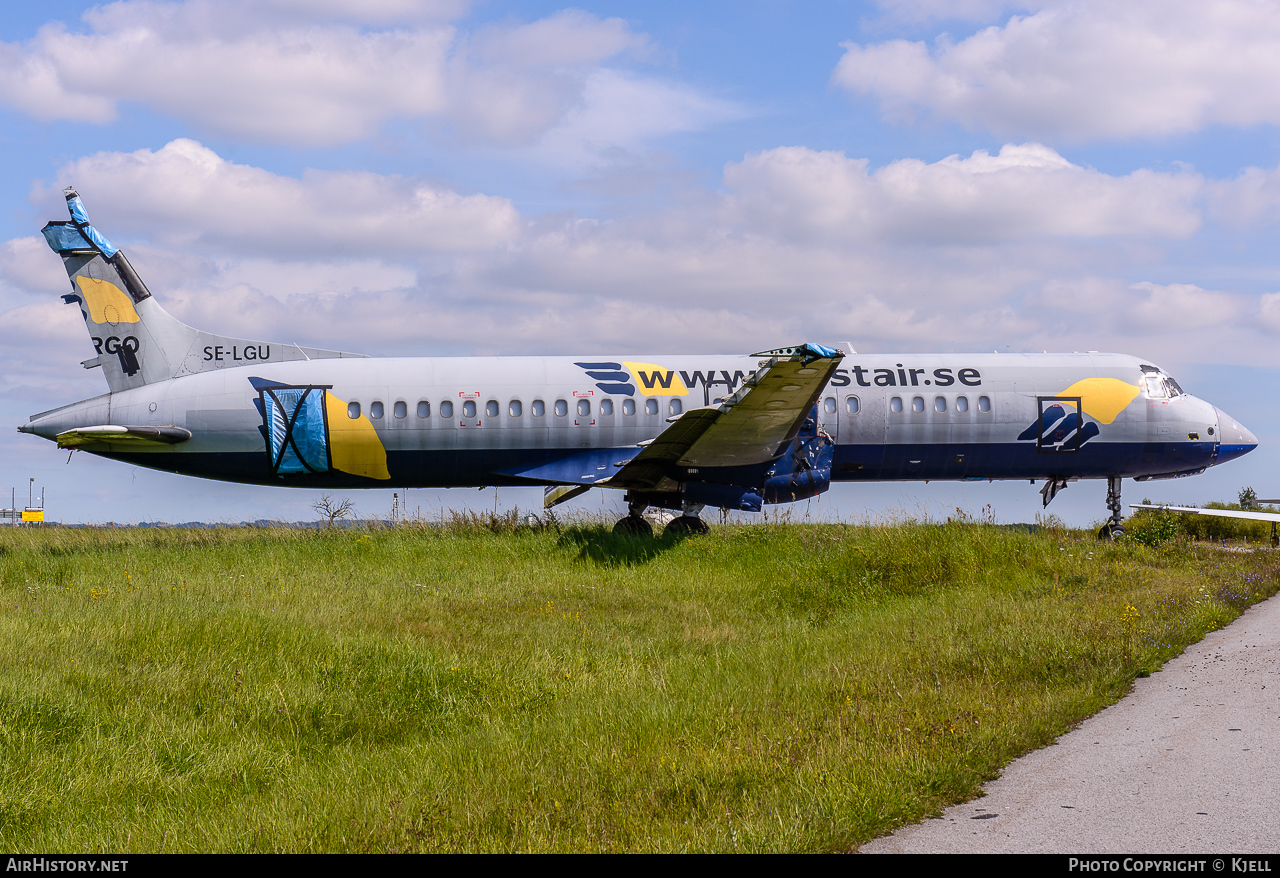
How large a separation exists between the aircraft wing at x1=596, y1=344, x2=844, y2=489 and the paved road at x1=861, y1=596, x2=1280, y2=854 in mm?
8952

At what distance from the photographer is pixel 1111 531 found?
23.6 metres

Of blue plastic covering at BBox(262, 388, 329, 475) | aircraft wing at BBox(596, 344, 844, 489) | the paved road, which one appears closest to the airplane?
blue plastic covering at BBox(262, 388, 329, 475)

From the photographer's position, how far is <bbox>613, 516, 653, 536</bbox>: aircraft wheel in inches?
913

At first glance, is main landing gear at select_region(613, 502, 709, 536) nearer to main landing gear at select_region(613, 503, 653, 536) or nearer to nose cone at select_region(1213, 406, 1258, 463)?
main landing gear at select_region(613, 503, 653, 536)

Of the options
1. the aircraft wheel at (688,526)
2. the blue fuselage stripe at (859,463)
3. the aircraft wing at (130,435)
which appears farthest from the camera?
the blue fuselage stripe at (859,463)

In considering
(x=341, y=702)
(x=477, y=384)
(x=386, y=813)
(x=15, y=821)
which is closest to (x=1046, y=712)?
(x=386, y=813)

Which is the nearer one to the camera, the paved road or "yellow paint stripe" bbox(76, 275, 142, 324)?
the paved road

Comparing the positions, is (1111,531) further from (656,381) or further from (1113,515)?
(656,381)

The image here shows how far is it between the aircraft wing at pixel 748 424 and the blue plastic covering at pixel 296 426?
21.8ft

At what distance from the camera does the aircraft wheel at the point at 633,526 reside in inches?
913

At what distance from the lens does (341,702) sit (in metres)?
10.7

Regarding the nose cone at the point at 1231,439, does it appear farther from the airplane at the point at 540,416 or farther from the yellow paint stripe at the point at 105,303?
the yellow paint stripe at the point at 105,303

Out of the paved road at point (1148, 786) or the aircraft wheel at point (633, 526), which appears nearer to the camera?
the paved road at point (1148, 786)

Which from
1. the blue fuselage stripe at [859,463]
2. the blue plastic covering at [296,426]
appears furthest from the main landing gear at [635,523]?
the blue plastic covering at [296,426]
